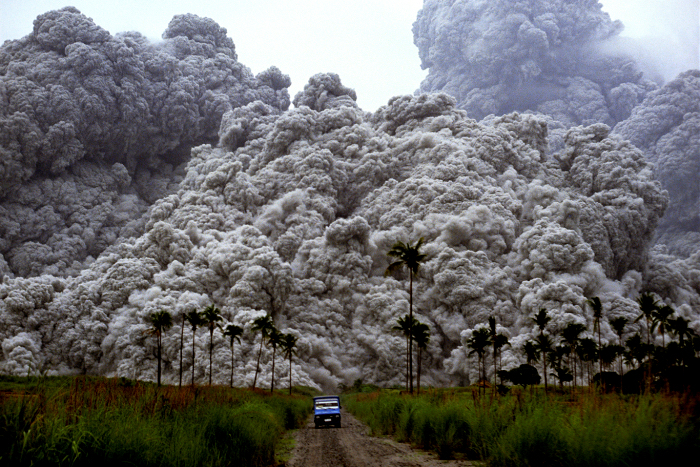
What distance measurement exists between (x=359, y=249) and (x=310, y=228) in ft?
42.0

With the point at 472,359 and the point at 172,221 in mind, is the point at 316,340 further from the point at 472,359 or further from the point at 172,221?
the point at 172,221

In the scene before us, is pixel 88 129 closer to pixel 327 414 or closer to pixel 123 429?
pixel 327 414

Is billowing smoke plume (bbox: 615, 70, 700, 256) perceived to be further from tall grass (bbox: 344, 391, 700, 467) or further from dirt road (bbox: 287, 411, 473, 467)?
tall grass (bbox: 344, 391, 700, 467)

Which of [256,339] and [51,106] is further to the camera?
[51,106]

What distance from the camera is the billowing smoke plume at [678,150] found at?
515 feet

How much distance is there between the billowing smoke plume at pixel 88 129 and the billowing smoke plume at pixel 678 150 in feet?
396

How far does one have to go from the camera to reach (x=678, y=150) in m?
158

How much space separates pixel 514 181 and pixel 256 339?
218ft

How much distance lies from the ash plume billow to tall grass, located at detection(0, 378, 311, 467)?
77249mm

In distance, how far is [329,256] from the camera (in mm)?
104500

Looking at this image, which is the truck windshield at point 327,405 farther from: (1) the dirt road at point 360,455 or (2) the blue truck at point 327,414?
(1) the dirt road at point 360,455

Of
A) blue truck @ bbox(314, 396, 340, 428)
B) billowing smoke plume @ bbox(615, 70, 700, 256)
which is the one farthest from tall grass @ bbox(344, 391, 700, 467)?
billowing smoke plume @ bbox(615, 70, 700, 256)

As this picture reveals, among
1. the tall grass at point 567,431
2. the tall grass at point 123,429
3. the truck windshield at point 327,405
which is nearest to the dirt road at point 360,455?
the tall grass at point 567,431

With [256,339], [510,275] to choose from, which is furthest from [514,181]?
[256,339]
